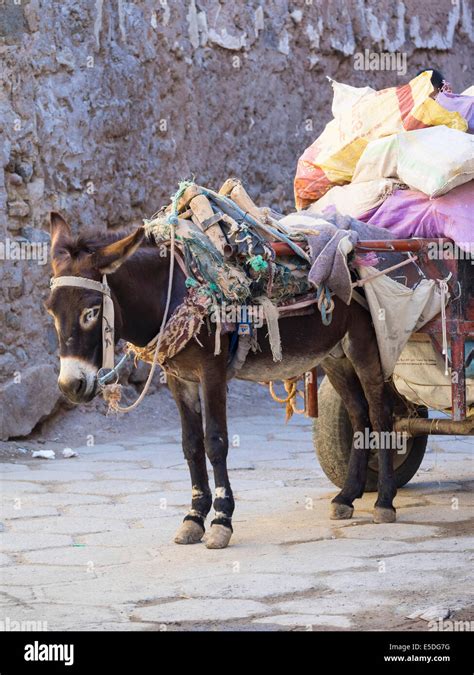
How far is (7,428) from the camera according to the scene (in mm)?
9234

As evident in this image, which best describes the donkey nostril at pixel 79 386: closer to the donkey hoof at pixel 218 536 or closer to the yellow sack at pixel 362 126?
the donkey hoof at pixel 218 536

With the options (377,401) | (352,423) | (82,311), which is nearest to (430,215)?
(377,401)

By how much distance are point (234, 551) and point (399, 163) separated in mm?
2374

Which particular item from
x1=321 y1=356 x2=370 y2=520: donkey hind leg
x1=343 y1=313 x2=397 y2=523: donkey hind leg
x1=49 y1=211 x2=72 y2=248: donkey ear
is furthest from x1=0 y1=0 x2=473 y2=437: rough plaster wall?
x1=343 y1=313 x2=397 y2=523: donkey hind leg

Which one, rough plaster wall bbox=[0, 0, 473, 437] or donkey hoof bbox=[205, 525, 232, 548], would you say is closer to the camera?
donkey hoof bbox=[205, 525, 232, 548]

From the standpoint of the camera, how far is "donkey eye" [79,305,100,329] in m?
5.62

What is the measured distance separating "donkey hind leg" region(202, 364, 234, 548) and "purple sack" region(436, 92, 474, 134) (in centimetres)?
226

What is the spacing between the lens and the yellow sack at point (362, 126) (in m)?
6.90

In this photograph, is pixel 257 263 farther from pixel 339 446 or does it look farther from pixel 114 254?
pixel 339 446

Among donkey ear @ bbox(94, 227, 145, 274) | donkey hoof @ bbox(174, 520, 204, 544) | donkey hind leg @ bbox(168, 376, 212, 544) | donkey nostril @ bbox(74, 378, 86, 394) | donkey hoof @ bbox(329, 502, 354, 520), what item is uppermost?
donkey ear @ bbox(94, 227, 145, 274)

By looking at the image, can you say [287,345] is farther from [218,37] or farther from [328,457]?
[218,37]

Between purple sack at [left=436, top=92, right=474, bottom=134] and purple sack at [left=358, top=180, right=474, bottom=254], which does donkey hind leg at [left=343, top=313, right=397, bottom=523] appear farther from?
purple sack at [left=436, top=92, right=474, bottom=134]
